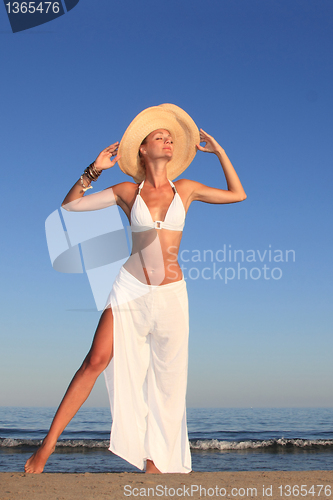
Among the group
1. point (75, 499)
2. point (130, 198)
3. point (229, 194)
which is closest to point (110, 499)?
point (75, 499)

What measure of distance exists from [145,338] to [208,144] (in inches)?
83.8

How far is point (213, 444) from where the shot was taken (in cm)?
1318

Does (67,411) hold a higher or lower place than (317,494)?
higher

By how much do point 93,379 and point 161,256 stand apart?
1.24 m

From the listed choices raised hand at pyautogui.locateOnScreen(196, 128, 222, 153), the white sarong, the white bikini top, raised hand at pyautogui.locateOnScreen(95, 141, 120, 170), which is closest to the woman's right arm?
raised hand at pyautogui.locateOnScreen(95, 141, 120, 170)

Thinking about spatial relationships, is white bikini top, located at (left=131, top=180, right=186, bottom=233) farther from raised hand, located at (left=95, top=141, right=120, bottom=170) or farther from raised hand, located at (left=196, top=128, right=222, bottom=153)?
raised hand, located at (left=196, top=128, right=222, bottom=153)

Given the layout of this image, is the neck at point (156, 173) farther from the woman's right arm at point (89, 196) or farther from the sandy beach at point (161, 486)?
the sandy beach at point (161, 486)

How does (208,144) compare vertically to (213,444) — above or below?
above

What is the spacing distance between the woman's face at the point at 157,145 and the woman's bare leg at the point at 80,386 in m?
1.60

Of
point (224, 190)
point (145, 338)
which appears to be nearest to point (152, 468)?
point (145, 338)

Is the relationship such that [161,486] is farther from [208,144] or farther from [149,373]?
[208,144]

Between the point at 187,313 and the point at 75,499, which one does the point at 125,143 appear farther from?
the point at 75,499

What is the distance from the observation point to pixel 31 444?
42.3 feet

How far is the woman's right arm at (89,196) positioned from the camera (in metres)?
4.25
